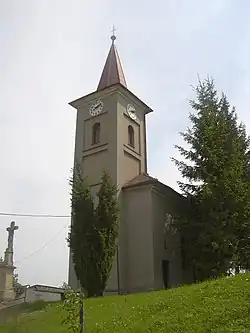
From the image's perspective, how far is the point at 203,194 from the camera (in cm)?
2411

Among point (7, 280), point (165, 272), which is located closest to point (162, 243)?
point (165, 272)

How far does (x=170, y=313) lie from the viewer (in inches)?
525

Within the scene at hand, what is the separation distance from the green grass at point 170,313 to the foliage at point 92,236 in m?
4.40

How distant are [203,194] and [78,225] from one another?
22.0 ft

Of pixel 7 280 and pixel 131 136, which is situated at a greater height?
pixel 131 136

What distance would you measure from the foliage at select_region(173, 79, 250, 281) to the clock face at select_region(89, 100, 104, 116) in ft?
19.8

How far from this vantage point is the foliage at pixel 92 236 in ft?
72.5

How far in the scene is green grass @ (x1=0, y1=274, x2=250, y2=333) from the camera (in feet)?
38.5

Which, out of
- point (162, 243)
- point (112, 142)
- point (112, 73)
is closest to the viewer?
point (162, 243)

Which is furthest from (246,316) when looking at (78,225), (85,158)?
(85,158)

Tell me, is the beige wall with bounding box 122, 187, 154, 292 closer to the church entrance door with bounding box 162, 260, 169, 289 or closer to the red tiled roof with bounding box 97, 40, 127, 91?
the church entrance door with bounding box 162, 260, 169, 289

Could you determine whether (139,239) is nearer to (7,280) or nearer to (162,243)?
(162,243)

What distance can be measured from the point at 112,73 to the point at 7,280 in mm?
16355

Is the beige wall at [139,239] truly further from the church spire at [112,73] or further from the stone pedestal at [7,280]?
the church spire at [112,73]
